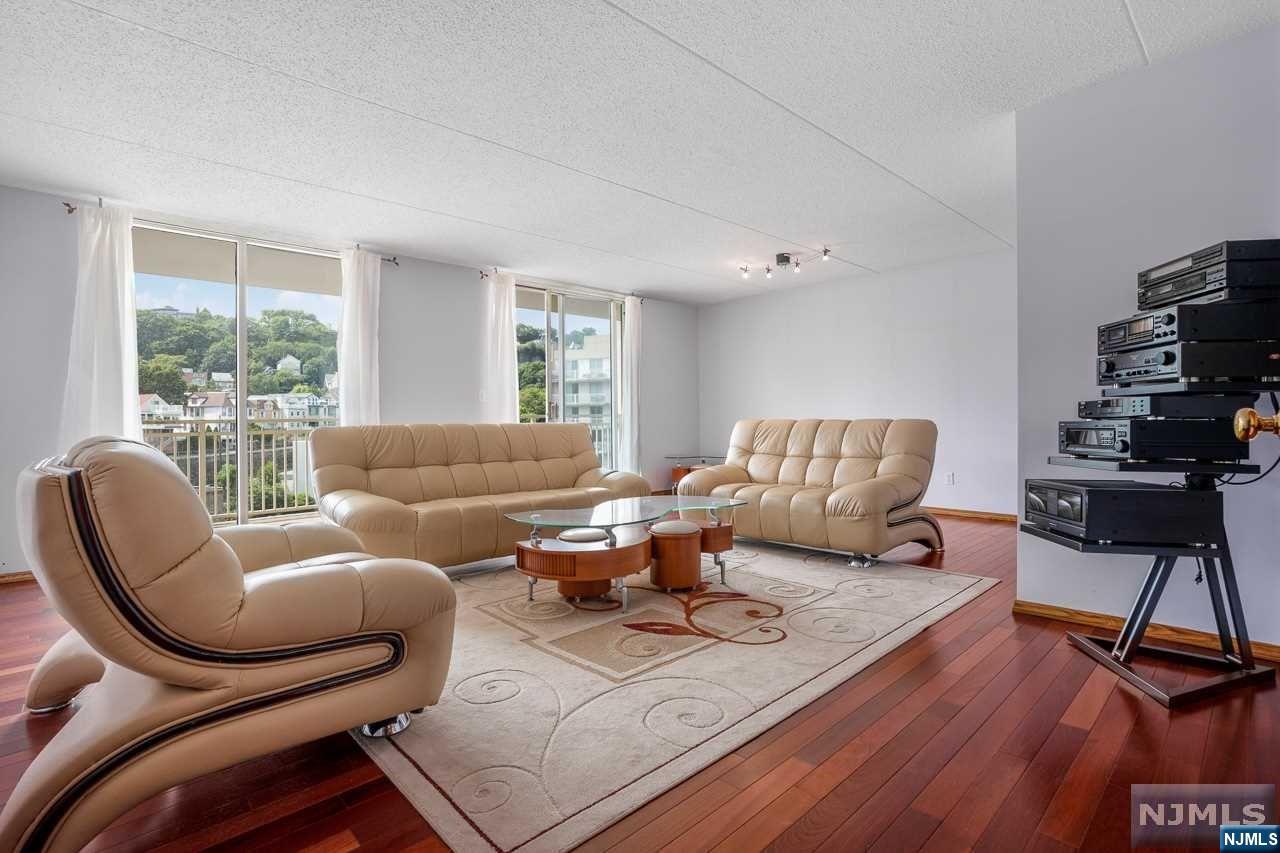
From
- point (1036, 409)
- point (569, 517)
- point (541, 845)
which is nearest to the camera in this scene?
point (541, 845)

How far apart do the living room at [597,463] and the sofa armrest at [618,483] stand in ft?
0.14

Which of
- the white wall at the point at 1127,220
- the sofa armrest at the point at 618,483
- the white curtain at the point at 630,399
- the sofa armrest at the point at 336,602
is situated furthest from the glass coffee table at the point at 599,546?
the white curtain at the point at 630,399

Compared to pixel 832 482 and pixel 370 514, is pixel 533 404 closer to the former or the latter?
pixel 370 514

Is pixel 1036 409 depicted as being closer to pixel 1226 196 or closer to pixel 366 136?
pixel 1226 196

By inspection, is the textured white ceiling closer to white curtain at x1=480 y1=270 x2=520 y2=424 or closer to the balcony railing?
white curtain at x1=480 y1=270 x2=520 y2=424

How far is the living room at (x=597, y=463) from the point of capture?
4.81 ft

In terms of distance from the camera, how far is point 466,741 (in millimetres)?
1816

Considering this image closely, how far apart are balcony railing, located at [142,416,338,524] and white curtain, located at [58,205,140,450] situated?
0.47 metres

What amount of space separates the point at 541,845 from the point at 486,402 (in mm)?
4947

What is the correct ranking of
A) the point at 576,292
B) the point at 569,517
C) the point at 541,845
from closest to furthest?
the point at 541,845, the point at 569,517, the point at 576,292

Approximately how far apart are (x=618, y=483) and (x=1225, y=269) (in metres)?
3.56

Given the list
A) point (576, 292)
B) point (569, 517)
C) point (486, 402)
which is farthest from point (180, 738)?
point (576, 292)

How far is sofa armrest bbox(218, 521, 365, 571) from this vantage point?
7.29 ft

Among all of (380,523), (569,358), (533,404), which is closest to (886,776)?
(380,523)
